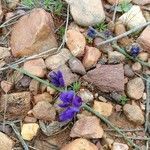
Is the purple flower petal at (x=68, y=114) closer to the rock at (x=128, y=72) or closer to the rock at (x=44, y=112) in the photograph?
the rock at (x=44, y=112)

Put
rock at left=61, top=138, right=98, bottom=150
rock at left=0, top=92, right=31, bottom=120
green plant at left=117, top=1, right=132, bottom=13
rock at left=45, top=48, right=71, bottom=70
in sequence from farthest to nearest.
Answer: green plant at left=117, top=1, right=132, bottom=13, rock at left=45, top=48, right=71, bottom=70, rock at left=0, top=92, right=31, bottom=120, rock at left=61, top=138, right=98, bottom=150

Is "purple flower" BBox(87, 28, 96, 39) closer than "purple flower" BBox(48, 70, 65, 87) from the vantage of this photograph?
No

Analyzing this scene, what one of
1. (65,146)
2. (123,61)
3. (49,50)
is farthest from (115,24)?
(65,146)

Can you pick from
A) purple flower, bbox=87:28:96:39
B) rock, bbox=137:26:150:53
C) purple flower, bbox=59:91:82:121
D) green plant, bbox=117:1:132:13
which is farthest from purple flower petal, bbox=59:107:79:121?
green plant, bbox=117:1:132:13

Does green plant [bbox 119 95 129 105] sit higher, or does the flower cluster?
the flower cluster

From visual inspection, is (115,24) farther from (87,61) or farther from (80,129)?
(80,129)

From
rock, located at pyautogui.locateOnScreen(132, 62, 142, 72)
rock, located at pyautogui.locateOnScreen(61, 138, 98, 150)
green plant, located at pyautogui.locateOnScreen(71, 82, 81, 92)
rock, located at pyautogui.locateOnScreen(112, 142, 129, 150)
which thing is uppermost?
rock, located at pyautogui.locateOnScreen(132, 62, 142, 72)

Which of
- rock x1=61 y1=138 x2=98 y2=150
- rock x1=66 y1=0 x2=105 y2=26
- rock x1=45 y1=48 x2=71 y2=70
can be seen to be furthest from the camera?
rock x1=66 y1=0 x2=105 y2=26

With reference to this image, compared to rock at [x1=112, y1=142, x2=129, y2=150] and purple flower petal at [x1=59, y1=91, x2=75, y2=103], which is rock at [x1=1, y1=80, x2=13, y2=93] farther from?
rock at [x1=112, y1=142, x2=129, y2=150]

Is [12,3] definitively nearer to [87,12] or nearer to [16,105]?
[87,12]
